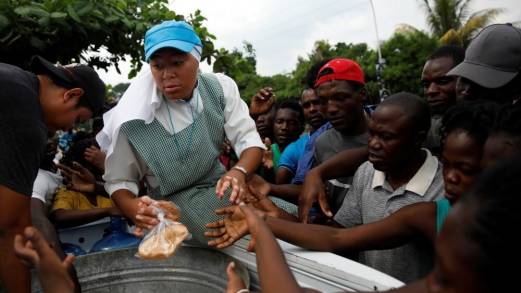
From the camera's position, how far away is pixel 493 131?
1289 millimetres

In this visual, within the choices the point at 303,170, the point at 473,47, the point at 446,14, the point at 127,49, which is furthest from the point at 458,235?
the point at 446,14

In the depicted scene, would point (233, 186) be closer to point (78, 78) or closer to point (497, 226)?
point (78, 78)

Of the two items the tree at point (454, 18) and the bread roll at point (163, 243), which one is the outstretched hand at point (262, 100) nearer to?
the bread roll at point (163, 243)

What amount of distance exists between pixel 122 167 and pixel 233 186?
531 millimetres

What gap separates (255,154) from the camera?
79.7 inches

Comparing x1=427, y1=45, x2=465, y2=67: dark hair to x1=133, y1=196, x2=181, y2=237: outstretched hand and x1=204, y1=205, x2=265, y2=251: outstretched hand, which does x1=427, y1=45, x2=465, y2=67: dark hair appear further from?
x1=133, y1=196, x2=181, y2=237: outstretched hand

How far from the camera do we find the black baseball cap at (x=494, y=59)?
1.86m

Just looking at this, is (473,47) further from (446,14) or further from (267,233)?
(446,14)

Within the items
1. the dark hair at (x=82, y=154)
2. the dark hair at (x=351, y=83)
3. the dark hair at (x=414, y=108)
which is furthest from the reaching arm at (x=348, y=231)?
the dark hair at (x=82, y=154)

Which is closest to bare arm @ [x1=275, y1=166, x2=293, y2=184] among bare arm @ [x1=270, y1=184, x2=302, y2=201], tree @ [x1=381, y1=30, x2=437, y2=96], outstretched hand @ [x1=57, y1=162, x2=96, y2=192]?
bare arm @ [x1=270, y1=184, x2=302, y2=201]

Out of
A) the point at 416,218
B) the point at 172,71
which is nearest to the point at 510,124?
the point at 416,218

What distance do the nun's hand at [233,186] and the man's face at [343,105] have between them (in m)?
0.83

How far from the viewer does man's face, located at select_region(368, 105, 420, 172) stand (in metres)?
1.75

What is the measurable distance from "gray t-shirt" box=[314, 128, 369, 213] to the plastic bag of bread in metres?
0.94
